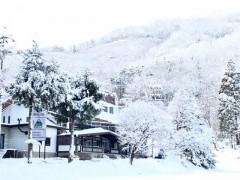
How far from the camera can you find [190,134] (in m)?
45.6

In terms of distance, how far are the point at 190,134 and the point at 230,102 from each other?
67.5ft

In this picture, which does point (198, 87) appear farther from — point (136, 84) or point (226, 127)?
point (226, 127)

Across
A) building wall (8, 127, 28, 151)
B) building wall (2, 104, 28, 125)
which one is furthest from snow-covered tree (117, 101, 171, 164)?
building wall (2, 104, 28, 125)

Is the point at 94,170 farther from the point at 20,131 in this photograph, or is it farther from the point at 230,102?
the point at 230,102

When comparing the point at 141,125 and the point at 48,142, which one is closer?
the point at 48,142

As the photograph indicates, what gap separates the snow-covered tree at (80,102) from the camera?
33562 mm

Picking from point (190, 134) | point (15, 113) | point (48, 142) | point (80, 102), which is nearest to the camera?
point (80, 102)

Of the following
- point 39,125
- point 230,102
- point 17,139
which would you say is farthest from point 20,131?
point 230,102

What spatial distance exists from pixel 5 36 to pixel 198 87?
93271 mm

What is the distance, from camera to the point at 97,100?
3538 centimetres

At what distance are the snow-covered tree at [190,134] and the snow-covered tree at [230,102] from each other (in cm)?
1577

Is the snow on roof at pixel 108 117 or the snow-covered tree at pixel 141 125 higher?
the snow on roof at pixel 108 117

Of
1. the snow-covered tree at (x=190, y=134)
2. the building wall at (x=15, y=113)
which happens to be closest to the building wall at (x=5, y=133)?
the building wall at (x=15, y=113)

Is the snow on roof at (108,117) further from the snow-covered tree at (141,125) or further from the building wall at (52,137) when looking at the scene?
the building wall at (52,137)
